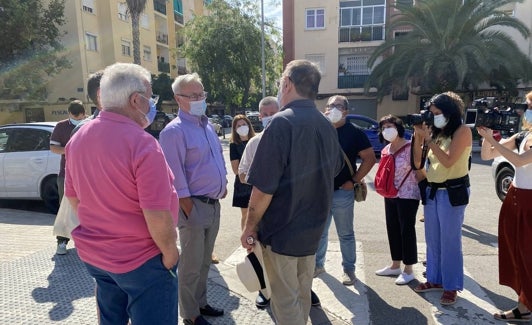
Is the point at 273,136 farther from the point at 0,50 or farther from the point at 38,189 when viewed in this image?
the point at 0,50

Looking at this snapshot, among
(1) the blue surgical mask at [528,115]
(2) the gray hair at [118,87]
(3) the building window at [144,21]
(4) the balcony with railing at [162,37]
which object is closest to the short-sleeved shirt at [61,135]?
(2) the gray hair at [118,87]

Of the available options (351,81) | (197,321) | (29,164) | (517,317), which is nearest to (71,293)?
(197,321)

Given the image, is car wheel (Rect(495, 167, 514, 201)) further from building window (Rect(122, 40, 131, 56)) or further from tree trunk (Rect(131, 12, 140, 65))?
building window (Rect(122, 40, 131, 56))

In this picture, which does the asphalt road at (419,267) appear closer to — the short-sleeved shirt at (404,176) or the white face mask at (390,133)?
the short-sleeved shirt at (404,176)

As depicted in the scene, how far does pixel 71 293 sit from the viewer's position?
136 inches

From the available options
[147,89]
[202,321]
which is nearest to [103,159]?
[147,89]

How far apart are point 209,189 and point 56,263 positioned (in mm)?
2443

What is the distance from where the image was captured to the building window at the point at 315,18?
25.2 meters

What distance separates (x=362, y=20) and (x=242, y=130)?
77.7ft

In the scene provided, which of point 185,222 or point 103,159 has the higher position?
point 103,159

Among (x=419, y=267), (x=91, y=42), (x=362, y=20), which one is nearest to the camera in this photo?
(x=419, y=267)

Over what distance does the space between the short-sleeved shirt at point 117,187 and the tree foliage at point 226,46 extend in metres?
25.2

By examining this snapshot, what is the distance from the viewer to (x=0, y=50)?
52.4ft

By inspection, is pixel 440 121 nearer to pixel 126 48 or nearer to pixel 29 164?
pixel 29 164
